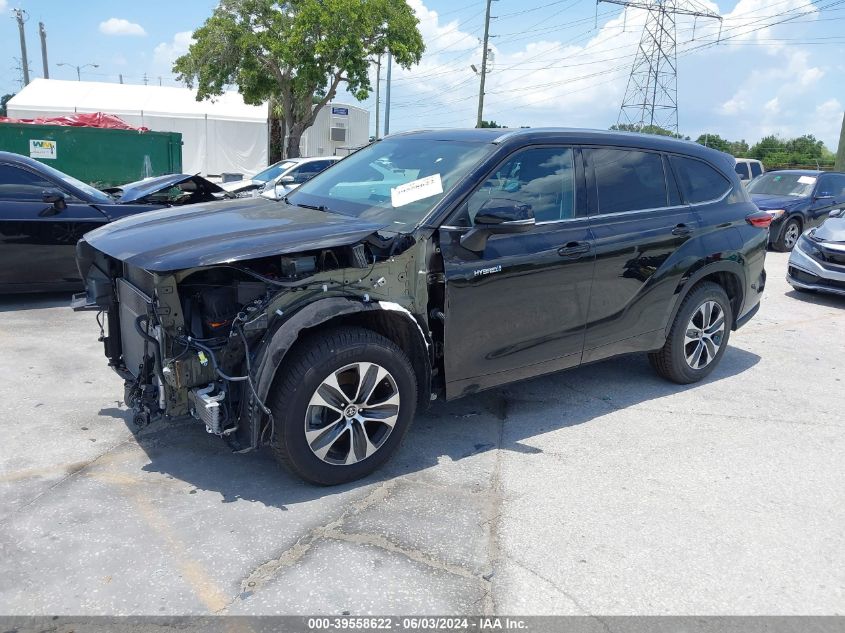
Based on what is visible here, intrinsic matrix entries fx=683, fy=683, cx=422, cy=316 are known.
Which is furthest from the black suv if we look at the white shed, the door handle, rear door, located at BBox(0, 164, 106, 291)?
the white shed

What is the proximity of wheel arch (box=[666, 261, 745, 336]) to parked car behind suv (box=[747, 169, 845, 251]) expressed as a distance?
861 centimetres

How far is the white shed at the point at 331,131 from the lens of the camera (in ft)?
133

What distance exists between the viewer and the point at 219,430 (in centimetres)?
331

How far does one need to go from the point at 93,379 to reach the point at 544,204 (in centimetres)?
356

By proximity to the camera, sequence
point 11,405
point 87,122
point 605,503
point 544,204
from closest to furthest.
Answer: point 605,503, point 544,204, point 11,405, point 87,122

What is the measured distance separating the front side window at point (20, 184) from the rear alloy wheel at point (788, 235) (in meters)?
12.7

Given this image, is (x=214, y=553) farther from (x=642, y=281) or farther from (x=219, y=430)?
(x=642, y=281)

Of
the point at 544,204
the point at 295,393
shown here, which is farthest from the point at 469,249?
the point at 295,393

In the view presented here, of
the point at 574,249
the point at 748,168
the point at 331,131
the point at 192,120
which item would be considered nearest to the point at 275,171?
the point at 574,249

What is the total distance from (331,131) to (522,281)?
3907 cm

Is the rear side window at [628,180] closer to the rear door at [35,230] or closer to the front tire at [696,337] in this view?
the front tire at [696,337]

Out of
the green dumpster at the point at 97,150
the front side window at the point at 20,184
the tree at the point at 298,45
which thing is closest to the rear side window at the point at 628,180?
the front side window at the point at 20,184

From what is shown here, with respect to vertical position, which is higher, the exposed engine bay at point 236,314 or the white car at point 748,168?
the white car at point 748,168

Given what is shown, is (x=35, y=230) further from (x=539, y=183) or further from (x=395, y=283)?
(x=539, y=183)
